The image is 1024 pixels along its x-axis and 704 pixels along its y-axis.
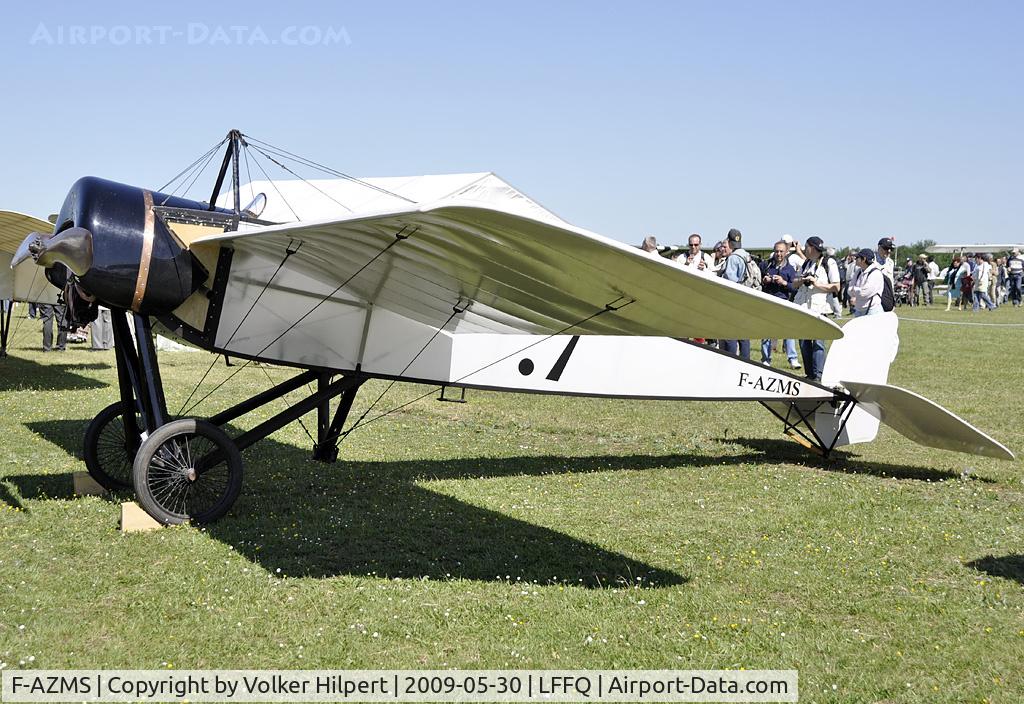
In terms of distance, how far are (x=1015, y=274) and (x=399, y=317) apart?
3483 cm

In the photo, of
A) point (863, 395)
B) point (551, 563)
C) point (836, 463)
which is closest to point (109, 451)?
point (551, 563)

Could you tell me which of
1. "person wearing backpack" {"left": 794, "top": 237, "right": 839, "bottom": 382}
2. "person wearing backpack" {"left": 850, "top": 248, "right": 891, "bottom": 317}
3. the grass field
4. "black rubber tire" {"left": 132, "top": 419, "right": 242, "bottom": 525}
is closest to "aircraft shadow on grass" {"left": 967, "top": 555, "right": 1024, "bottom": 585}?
the grass field

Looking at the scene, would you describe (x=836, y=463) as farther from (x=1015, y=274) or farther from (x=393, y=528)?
(x=1015, y=274)

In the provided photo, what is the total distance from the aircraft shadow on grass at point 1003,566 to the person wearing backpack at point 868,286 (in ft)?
18.8

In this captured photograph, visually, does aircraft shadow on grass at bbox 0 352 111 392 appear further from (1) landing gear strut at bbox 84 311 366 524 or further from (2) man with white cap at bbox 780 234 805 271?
(2) man with white cap at bbox 780 234 805 271

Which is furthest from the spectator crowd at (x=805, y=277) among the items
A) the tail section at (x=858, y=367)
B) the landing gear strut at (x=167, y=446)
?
the landing gear strut at (x=167, y=446)

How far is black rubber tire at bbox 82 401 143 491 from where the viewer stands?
7066 millimetres

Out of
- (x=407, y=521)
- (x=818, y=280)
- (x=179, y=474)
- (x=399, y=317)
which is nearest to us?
(x=179, y=474)

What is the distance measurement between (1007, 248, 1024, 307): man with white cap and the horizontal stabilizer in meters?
30.8

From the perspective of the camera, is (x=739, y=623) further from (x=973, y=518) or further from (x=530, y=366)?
(x=530, y=366)

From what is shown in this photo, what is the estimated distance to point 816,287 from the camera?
13.2m

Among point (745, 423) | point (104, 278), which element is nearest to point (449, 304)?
point (104, 278)

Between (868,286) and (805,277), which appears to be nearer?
(868,286)

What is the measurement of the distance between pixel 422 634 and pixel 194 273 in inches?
122
